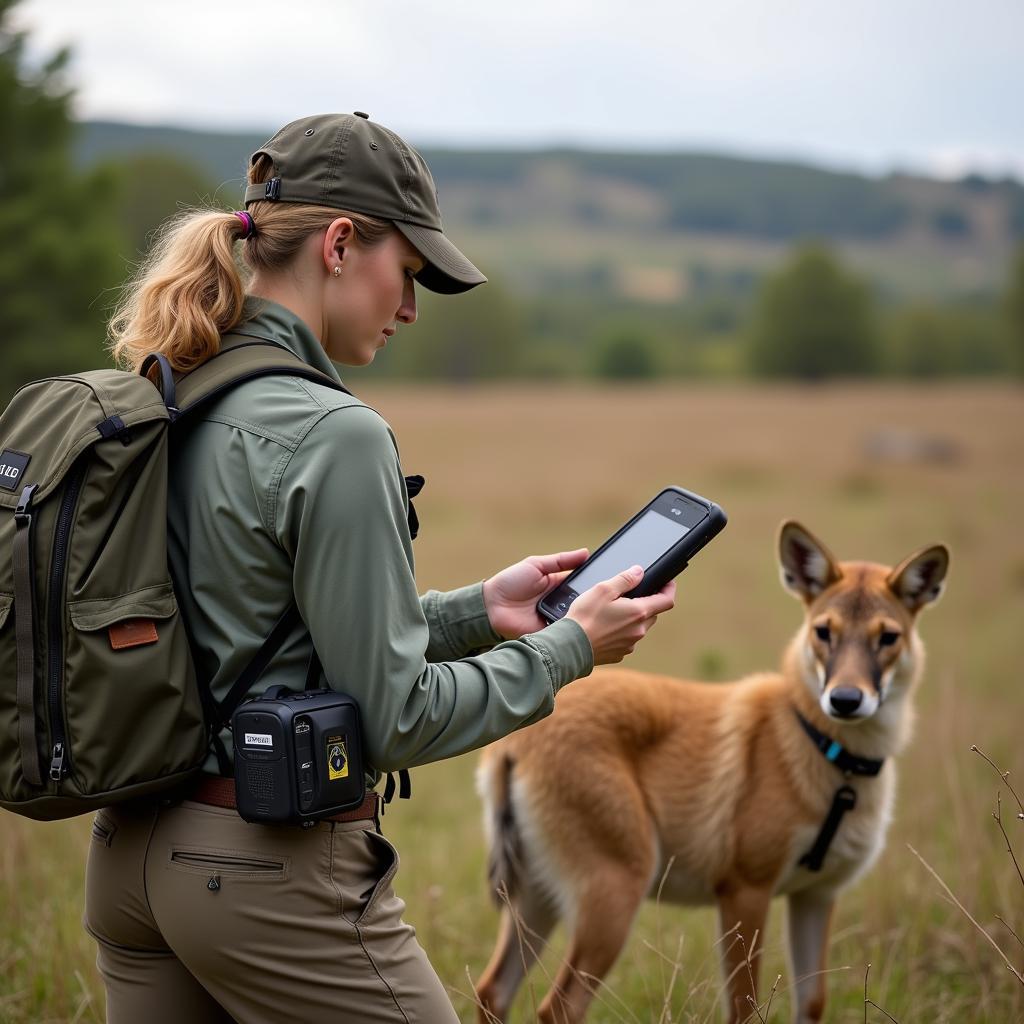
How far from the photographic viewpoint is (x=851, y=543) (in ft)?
57.5

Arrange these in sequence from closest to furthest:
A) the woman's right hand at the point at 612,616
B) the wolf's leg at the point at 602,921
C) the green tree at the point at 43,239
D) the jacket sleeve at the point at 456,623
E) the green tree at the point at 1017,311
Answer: the woman's right hand at the point at 612,616 → the jacket sleeve at the point at 456,623 → the wolf's leg at the point at 602,921 → the green tree at the point at 43,239 → the green tree at the point at 1017,311

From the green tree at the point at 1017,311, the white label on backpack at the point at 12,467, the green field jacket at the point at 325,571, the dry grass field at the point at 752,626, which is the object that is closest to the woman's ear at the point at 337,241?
the green field jacket at the point at 325,571

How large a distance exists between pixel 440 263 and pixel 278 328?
0.36m

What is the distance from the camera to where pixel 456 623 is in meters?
2.62

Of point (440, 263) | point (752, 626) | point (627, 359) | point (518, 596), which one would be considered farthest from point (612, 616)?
point (627, 359)

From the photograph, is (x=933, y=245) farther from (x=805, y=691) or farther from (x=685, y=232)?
(x=805, y=691)

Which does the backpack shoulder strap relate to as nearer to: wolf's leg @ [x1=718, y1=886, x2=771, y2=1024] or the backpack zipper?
the backpack zipper

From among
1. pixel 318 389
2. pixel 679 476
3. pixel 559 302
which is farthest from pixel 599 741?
pixel 559 302

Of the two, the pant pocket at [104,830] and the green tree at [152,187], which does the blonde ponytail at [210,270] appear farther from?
the green tree at [152,187]

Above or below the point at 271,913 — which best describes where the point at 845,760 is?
below

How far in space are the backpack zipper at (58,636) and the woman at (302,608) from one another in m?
0.21

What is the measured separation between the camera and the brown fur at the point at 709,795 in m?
4.11

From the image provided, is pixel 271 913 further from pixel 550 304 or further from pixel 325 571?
pixel 550 304

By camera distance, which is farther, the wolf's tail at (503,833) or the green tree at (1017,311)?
the green tree at (1017,311)
